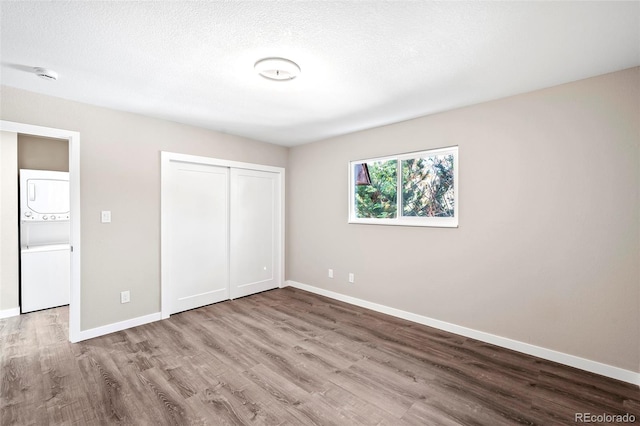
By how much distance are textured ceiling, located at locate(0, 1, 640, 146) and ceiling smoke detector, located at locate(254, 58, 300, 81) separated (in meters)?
0.06

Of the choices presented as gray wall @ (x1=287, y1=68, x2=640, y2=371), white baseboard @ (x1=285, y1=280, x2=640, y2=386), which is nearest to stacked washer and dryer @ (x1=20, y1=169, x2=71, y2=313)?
white baseboard @ (x1=285, y1=280, x2=640, y2=386)

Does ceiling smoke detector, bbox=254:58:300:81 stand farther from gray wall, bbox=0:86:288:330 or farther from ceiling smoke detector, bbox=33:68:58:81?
gray wall, bbox=0:86:288:330

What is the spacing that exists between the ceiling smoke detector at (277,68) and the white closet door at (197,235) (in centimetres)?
208

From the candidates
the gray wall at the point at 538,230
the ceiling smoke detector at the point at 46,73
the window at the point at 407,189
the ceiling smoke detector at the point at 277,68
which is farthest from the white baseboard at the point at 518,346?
the ceiling smoke detector at the point at 46,73

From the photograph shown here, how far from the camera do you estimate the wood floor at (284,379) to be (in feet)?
6.15

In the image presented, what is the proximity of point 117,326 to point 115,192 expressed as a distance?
4.84 feet

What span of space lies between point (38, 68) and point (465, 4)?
306cm

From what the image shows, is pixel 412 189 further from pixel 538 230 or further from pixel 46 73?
pixel 46 73

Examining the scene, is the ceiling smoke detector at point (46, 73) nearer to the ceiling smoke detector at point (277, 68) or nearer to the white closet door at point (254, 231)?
the ceiling smoke detector at point (277, 68)

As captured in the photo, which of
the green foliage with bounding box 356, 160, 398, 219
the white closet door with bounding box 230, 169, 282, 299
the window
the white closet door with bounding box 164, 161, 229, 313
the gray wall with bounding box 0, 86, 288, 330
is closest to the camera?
the gray wall with bounding box 0, 86, 288, 330

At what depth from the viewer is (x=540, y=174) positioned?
2588 millimetres

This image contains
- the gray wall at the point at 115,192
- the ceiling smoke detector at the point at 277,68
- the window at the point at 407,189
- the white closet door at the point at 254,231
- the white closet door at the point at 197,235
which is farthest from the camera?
the white closet door at the point at 254,231

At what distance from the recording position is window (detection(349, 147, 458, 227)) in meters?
3.27

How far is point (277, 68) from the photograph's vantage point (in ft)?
6.98
